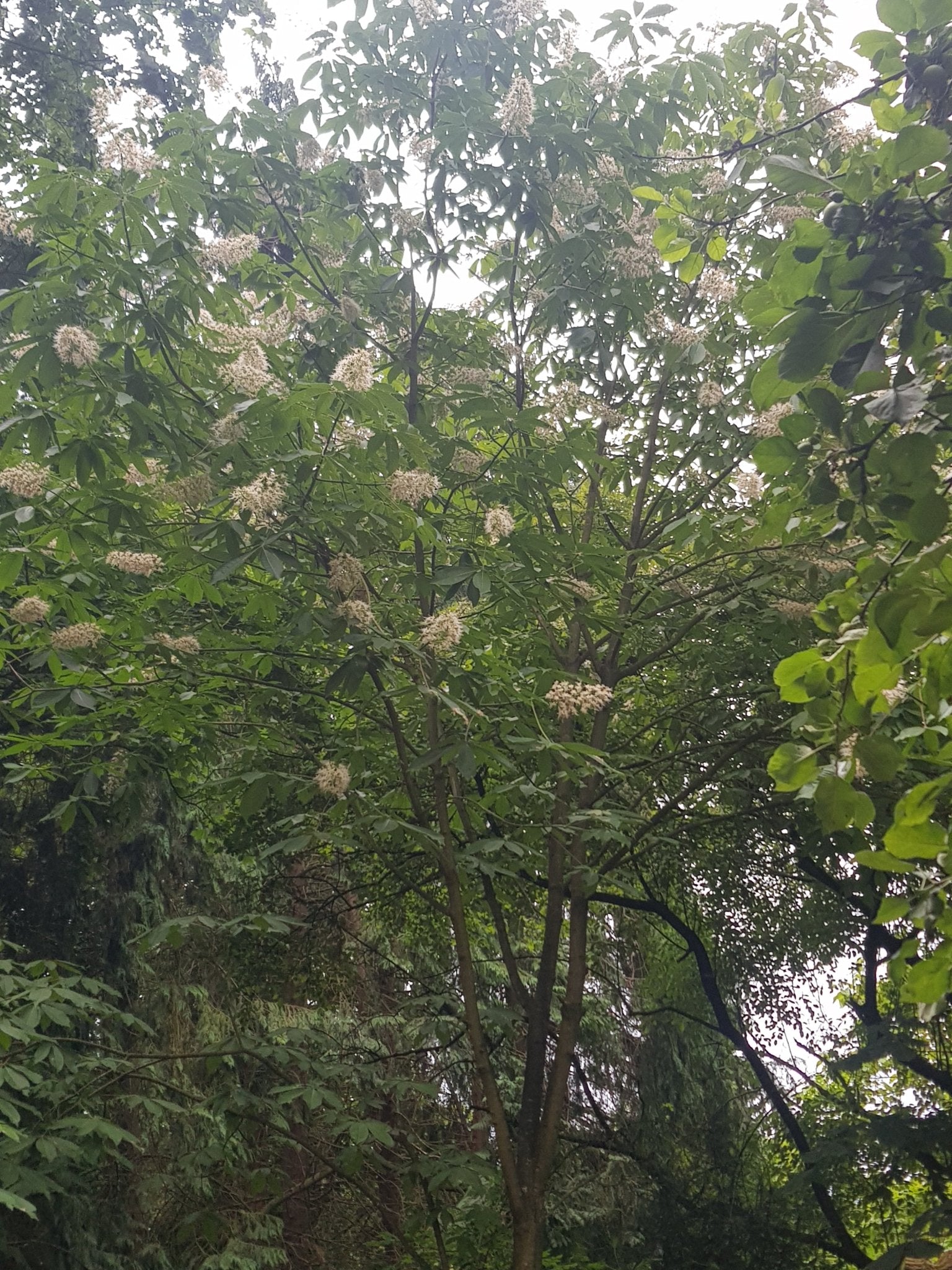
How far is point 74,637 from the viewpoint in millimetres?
A: 2910

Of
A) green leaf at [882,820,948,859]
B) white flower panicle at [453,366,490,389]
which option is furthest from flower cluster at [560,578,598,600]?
green leaf at [882,820,948,859]

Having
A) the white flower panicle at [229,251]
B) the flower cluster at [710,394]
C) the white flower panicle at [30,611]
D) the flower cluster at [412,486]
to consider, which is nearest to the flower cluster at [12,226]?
the white flower panicle at [229,251]

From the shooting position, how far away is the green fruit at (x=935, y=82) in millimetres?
1442

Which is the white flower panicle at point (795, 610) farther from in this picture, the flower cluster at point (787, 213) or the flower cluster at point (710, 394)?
the flower cluster at point (787, 213)

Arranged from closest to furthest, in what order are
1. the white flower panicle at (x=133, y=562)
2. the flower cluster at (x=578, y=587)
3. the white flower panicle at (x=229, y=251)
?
the white flower panicle at (x=133, y=562) < the flower cluster at (x=578, y=587) < the white flower panicle at (x=229, y=251)

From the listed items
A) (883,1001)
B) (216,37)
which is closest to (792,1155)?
(883,1001)

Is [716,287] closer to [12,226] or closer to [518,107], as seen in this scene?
[518,107]

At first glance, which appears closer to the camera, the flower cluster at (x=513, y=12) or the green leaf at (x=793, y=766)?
the green leaf at (x=793, y=766)

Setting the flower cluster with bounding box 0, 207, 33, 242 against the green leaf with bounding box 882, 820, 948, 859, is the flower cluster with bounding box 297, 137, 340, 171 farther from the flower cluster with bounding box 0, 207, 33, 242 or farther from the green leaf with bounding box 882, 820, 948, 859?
the green leaf with bounding box 882, 820, 948, 859

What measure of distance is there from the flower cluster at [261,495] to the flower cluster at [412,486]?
0.31m

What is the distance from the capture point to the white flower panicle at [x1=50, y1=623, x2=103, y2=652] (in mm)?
2902

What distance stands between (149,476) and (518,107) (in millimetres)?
1754

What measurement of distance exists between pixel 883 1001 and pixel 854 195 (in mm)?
7321

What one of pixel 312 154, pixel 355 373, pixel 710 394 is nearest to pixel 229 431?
pixel 355 373
